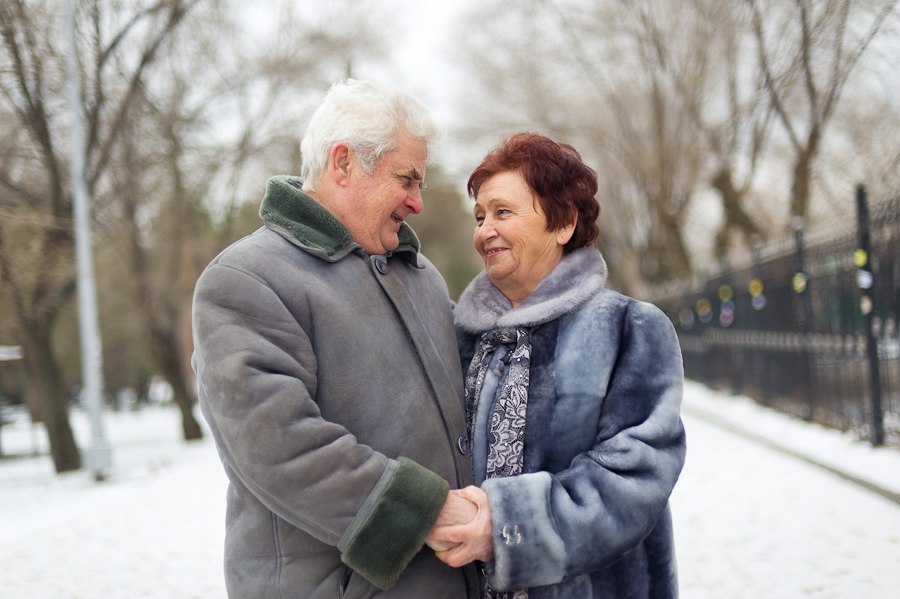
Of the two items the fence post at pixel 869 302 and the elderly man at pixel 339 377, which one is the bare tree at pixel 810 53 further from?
the elderly man at pixel 339 377

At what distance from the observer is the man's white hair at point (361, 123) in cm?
205

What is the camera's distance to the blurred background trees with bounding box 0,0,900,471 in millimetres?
11500

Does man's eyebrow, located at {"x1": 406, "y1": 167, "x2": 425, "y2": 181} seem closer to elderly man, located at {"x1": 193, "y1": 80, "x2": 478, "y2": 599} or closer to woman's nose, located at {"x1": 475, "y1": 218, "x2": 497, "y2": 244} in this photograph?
elderly man, located at {"x1": 193, "y1": 80, "x2": 478, "y2": 599}

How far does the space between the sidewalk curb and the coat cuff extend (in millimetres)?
5374

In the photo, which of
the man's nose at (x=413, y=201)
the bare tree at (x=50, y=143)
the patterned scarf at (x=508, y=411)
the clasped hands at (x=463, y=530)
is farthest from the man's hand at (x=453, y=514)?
the bare tree at (x=50, y=143)

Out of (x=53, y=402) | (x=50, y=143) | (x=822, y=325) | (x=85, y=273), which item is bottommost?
(x=53, y=402)

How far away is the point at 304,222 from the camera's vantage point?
205 centimetres

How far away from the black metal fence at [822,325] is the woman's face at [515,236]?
572 centimetres

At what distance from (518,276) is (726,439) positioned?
869cm

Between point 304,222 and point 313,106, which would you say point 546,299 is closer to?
point 304,222

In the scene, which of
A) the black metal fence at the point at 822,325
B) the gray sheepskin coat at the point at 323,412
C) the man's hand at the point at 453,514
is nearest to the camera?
the gray sheepskin coat at the point at 323,412

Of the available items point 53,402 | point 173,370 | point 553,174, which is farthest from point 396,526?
point 173,370

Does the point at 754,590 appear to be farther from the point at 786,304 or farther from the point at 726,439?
the point at 786,304

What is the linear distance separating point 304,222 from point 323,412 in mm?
470
